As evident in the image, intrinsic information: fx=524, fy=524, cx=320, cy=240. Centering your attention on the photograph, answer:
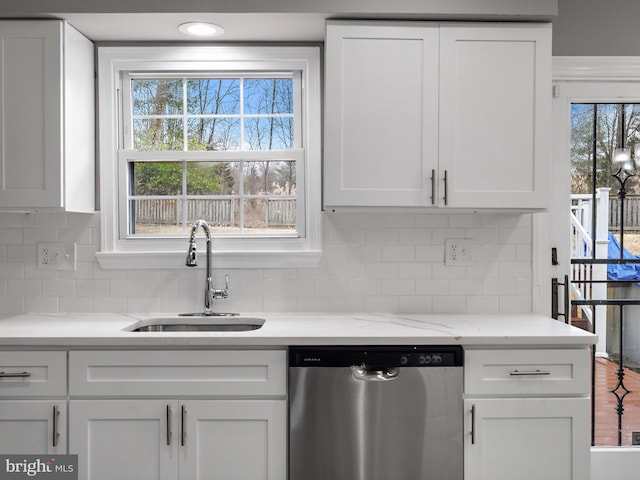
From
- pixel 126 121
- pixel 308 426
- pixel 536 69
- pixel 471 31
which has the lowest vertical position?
pixel 308 426

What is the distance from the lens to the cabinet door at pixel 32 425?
200cm

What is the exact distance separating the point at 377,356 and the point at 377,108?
1.04 metres

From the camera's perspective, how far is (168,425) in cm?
199

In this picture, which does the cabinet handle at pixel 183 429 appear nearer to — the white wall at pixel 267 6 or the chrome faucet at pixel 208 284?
the chrome faucet at pixel 208 284

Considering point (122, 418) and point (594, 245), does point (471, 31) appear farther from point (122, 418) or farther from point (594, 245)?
point (122, 418)

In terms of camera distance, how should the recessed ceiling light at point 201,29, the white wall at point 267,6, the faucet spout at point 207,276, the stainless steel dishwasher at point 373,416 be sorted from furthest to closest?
the faucet spout at point 207,276
the recessed ceiling light at point 201,29
the white wall at point 267,6
the stainless steel dishwasher at point 373,416

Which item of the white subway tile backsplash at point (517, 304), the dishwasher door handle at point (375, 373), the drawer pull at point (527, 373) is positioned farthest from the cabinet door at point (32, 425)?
the white subway tile backsplash at point (517, 304)

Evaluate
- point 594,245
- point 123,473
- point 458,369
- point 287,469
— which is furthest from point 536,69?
point 123,473

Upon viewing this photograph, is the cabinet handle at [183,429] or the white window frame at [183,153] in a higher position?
the white window frame at [183,153]

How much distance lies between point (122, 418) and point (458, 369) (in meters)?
1.29

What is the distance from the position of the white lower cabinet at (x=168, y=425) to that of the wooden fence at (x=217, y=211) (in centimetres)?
85

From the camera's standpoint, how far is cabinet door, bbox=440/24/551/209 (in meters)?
2.25

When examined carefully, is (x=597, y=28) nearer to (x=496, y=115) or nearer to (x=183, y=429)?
(x=496, y=115)

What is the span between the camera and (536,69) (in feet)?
7.41
